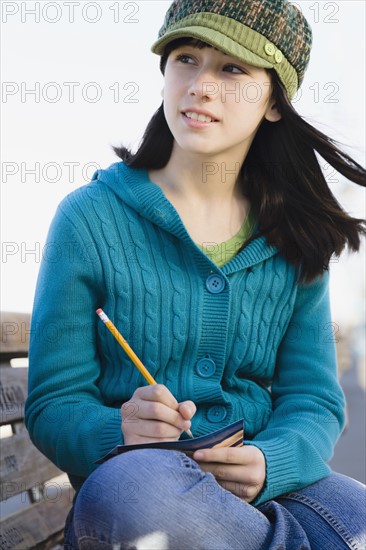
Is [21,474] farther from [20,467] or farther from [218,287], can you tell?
[218,287]

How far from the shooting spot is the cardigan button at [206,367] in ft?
7.18

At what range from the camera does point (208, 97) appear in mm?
2182

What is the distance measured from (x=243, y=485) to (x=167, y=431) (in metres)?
0.22

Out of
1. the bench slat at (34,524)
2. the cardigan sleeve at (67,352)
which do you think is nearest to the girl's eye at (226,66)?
the cardigan sleeve at (67,352)

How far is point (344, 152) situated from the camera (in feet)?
8.02

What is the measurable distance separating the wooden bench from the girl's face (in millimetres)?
807

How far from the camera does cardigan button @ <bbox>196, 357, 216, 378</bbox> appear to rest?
2188mm

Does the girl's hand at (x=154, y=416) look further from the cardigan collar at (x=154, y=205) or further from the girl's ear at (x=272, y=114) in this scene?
the girl's ear at (x=272, y=114)

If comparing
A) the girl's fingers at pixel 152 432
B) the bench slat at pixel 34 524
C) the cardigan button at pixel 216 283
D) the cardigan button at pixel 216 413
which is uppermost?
the cardigan button at pixel 216 283

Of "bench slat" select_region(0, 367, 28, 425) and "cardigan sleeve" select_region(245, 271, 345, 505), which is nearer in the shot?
"cardigan sleeve" select_region(245, 271, 345, 505)

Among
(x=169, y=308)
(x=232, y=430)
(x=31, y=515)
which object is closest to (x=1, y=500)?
(x=31, y=515)

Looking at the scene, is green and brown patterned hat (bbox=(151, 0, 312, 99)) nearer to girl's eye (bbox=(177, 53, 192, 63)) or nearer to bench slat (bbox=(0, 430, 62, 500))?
girl's eye (bbox=(177, 53, 192, 63))

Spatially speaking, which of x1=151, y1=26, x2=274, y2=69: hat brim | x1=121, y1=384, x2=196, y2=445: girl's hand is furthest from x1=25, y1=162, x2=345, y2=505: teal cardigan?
x1=151, y1=26, x2=274, y2=69: hat brim

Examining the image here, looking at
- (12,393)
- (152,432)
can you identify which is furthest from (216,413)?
(12,393)
